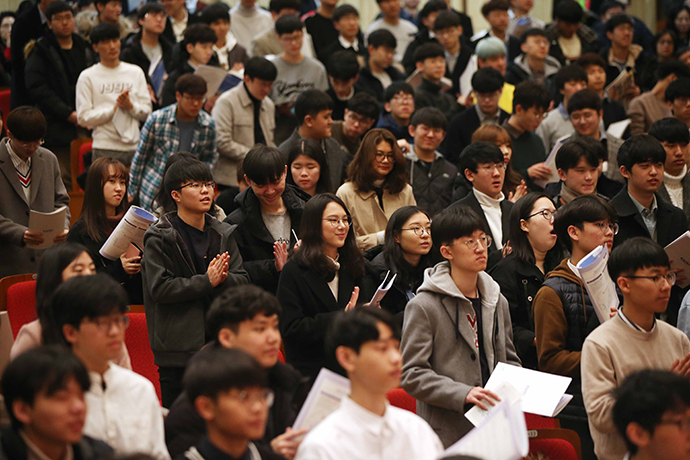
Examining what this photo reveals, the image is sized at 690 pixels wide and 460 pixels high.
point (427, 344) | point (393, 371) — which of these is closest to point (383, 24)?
point (427, 344)

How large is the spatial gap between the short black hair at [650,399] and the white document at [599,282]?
0.74m

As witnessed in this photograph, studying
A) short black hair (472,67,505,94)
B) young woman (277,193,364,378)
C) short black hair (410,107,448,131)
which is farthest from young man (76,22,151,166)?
young woman (277,193,364,378)

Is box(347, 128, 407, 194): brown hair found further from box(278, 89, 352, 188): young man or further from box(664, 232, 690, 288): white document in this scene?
box(664, 232, 690, 288): white document

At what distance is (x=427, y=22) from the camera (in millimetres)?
9164

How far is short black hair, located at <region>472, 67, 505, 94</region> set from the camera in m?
6.42

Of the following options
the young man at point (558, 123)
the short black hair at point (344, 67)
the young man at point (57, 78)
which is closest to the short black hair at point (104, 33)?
the young man at point (57, 78)

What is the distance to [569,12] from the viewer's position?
869cm

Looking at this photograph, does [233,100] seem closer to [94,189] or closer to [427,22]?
[94,189]

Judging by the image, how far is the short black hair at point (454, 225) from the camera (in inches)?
132

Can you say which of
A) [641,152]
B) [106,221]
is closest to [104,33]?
[106,221]

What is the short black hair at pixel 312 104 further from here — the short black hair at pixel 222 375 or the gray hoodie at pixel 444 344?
the short black hair at pixel 222 375

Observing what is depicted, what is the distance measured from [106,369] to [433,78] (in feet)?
17.3

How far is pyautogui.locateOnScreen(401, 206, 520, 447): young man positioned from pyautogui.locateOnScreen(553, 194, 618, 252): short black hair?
0.59m

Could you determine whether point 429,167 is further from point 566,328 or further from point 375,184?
point 566,328
